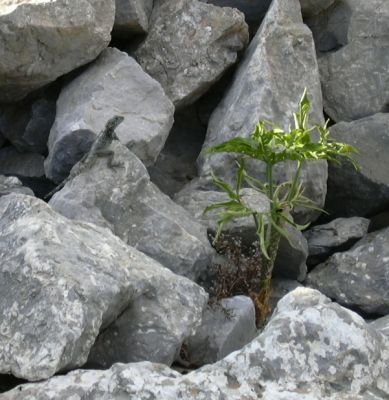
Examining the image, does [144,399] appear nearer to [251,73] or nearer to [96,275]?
[96,275]

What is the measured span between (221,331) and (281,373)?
5.13ft

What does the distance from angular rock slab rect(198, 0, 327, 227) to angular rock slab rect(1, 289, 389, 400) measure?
9.74 feet

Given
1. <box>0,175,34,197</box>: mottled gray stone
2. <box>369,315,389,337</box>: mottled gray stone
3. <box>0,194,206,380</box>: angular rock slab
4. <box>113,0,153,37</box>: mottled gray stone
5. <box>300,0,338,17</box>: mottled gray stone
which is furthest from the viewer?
<box>300,0,338,17</box>: mottled gray stone

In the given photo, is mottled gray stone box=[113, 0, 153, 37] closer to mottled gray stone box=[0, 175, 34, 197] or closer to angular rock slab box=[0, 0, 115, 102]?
angular rock slab box=[0, 0, 115, 102]

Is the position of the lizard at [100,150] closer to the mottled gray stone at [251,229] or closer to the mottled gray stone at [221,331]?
the mottled gray stone at [251,229]

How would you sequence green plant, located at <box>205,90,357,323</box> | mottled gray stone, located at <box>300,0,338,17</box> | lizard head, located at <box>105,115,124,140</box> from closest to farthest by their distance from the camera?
green plant, located at <box>205,90,357,323</box>
lizard head, located at <box>105,115,124,140</box>
mottled gray stone, located at <box>300,0,338,17</box>

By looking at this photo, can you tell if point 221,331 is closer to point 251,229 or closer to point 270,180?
point 270,180

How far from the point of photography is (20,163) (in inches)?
277

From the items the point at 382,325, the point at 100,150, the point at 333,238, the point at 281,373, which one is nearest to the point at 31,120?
the point at 100,150

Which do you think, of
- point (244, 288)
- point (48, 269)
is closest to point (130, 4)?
point (244, 288)

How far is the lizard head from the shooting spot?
19.4ft

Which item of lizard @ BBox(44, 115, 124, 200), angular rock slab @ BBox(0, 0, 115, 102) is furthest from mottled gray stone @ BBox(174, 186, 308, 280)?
angular rock slab @ BBox(0, 0, 115, 102)

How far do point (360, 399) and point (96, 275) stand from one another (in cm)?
143

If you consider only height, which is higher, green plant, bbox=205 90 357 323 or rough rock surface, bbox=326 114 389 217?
green plant, bbox=205 90 357 323
